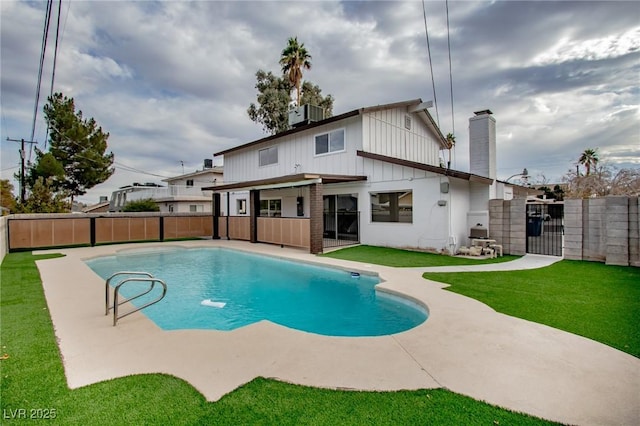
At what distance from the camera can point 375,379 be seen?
322 centimetres

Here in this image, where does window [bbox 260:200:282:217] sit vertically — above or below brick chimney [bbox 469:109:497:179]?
below

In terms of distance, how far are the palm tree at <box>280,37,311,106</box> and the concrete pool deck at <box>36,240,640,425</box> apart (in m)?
25.1

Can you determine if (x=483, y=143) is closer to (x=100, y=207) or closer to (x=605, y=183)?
(x=605, y=183)

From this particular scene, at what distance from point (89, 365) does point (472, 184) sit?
1289 cm

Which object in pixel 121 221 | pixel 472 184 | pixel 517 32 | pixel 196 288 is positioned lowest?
pixel 196 288

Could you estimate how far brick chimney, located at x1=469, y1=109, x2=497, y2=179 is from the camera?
39.7ft

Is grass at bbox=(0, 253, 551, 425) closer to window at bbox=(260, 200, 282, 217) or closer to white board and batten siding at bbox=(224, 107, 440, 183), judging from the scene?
white board and batten siding at bbox=(224, 107, 440, 183)

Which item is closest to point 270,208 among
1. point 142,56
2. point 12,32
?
point 142,56

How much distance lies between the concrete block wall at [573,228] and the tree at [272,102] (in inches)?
849

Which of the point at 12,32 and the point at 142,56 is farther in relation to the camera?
the point at 142,56

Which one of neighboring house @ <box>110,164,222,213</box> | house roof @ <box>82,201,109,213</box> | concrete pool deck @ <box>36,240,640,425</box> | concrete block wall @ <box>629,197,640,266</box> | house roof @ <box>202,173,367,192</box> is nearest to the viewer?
concrete pool deck @ <box>36,240,640,425</box>

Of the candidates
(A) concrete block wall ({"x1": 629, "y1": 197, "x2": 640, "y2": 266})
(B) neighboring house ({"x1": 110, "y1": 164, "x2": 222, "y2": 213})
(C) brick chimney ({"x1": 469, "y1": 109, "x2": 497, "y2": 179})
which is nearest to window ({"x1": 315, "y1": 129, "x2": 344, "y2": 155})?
(C) brick chimney ({"x1": 469, "y1": 109, "x2": 497, "y2": 179})

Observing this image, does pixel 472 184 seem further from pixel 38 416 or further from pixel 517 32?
pixel 38 416

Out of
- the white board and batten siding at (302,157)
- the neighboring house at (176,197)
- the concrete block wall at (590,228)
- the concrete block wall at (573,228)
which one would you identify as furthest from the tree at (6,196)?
the concrete block wall at (573,228)
